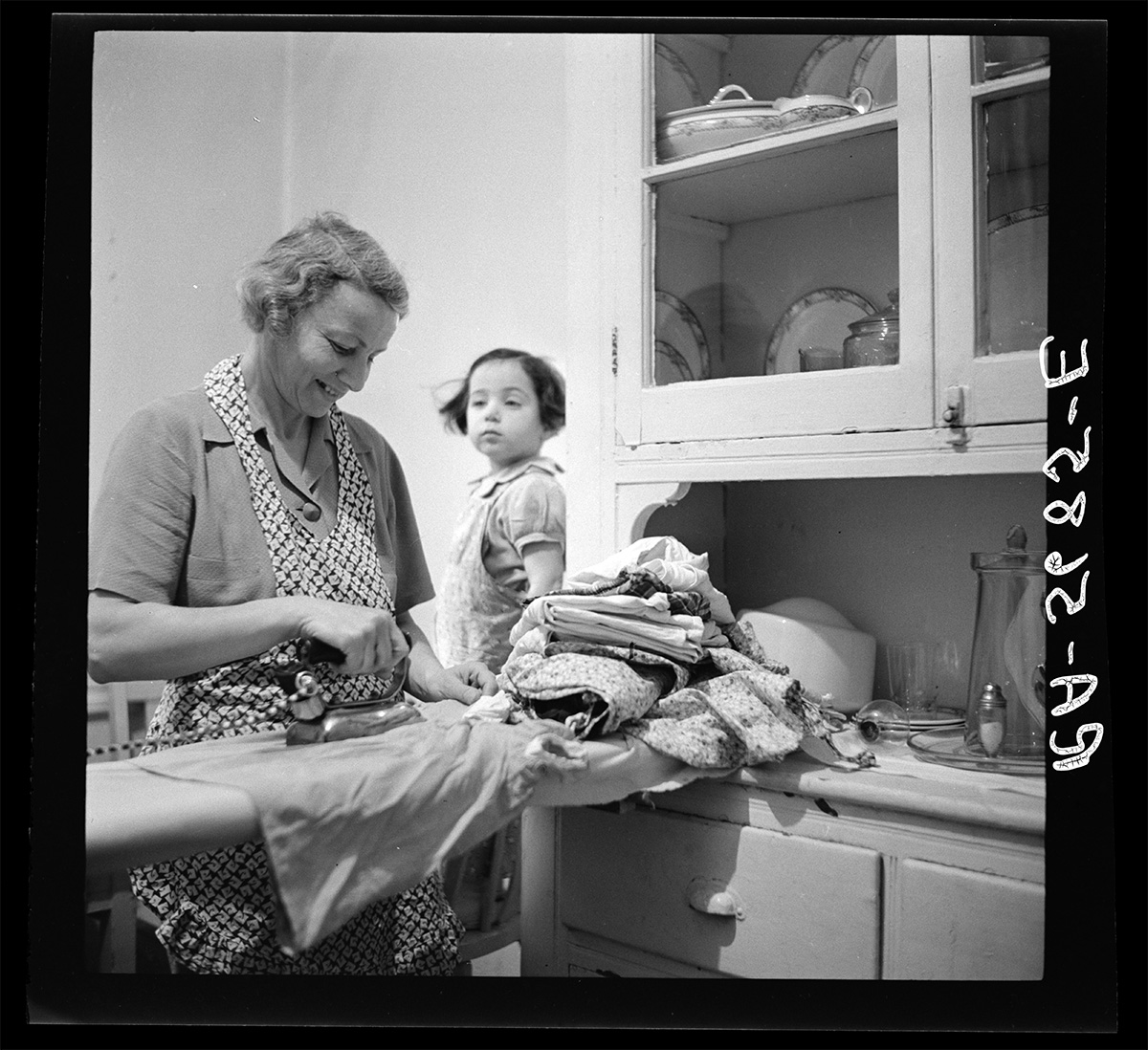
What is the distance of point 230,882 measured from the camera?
1087mm

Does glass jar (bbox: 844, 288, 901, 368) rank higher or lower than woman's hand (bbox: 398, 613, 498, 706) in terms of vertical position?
higher

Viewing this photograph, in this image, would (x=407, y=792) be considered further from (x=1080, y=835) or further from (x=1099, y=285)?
(x=1099, y=285)

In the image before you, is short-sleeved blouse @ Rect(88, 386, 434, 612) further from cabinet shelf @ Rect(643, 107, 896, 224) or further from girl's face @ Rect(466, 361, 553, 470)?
cabinet shelf @ Rect(643, 107, 896, 224)

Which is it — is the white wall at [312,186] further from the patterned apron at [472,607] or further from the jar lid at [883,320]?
the jar lid at [883,320]

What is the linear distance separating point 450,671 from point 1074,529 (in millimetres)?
714

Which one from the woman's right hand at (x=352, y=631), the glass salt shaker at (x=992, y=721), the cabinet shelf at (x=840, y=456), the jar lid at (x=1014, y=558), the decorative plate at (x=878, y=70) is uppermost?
the decorative plate at (x=878, y=70)

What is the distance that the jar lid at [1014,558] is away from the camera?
1.31 meters

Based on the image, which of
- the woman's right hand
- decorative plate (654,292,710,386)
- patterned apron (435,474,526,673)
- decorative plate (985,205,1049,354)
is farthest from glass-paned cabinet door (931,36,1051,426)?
the woman's right hand

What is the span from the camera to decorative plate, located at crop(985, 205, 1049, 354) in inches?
49.4

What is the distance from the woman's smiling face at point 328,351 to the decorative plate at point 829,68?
59 centimetres

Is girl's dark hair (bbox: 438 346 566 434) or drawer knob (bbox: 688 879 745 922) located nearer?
drawer knob (bbox: 688 879 745 922)

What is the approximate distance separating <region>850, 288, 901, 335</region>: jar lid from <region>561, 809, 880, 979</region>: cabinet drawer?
1.94ft

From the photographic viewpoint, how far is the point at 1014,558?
132cm

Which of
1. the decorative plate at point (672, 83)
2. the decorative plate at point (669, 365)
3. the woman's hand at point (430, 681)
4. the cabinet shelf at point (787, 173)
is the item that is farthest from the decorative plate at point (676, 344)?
the woman's hand at point (430, 681)
